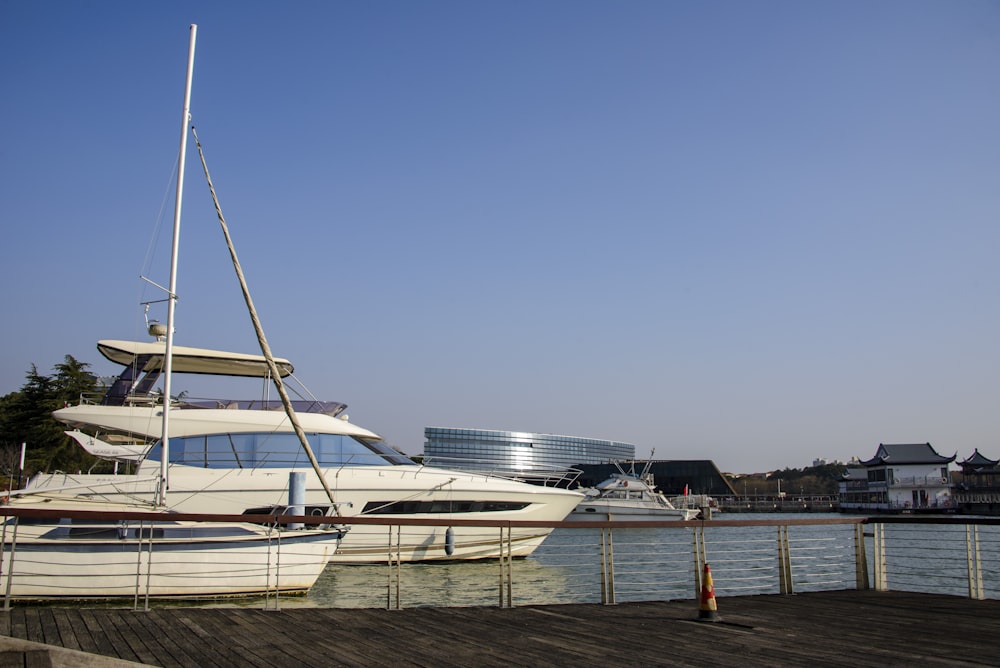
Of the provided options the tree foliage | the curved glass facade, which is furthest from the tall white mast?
the curved glass facade

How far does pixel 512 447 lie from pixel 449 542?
98.2 m

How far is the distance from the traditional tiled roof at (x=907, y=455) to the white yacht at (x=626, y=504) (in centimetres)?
4682

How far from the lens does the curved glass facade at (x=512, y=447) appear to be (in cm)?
11294

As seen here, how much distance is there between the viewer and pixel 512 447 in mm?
117250

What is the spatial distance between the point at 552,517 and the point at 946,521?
12810 millimetres

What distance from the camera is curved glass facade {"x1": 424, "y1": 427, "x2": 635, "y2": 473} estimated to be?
11294cm

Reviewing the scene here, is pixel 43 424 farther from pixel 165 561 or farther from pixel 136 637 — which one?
pixel 136 637

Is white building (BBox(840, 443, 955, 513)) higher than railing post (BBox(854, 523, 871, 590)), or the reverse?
railing post (BBox(854, 523, 871, 590))

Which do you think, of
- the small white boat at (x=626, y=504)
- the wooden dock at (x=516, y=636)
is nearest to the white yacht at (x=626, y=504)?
the small white boat at (x=626, y=504)

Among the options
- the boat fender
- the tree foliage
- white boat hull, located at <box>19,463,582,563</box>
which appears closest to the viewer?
white boat hull, located at <box>19,463,582,563</box>

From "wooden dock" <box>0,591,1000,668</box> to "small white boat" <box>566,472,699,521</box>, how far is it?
135 ft

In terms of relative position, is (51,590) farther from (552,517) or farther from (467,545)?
(552,517)

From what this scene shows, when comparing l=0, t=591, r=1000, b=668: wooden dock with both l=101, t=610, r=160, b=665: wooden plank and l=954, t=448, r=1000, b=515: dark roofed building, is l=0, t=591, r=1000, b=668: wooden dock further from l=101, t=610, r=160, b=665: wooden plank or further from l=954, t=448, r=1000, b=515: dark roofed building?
l=954, t=448, r=1000, b=515: dark roofed building

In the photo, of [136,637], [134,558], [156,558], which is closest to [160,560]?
[156,558]
